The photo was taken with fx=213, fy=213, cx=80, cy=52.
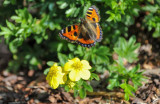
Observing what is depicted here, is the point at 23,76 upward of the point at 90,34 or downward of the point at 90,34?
downward

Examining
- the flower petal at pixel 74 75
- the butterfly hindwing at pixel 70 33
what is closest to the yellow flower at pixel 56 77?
the flower petal at pixel 74 75

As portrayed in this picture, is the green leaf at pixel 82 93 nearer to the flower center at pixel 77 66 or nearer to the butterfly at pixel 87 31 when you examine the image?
the flower center at pixel 77 66

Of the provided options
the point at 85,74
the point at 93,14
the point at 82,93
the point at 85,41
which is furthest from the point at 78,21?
the point at 82,93

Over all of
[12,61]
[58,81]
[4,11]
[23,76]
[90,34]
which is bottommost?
[23,76]

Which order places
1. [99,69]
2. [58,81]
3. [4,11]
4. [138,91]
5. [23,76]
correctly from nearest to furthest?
[58,81] → [138,91] → [99,69] → [4,11] → [23,76]

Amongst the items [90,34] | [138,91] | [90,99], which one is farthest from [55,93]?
[138,91]

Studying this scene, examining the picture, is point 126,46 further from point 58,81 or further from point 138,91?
point 58,81

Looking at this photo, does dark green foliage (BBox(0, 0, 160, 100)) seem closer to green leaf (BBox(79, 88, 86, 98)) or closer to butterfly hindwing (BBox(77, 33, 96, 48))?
green leaf (BBox(79, 88, 86, 98))

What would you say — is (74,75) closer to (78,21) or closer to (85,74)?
(85,74)
